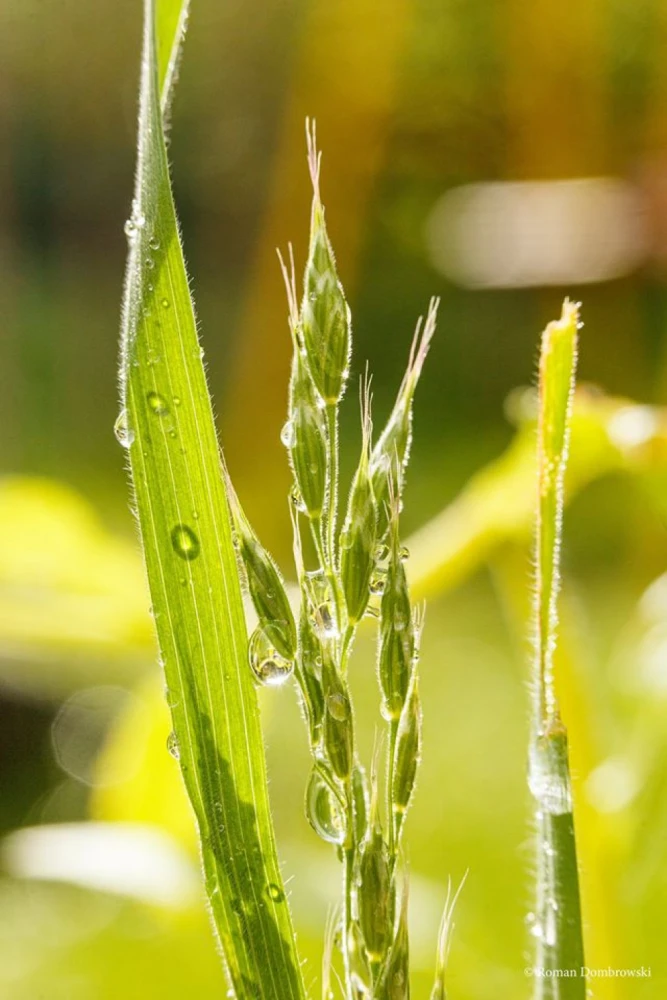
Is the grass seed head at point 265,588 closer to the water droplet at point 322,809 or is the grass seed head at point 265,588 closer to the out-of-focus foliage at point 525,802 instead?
the water droplet at point 322,809

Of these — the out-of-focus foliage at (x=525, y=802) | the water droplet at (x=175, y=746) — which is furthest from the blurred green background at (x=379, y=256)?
the water droplet at (x=175, y=746)

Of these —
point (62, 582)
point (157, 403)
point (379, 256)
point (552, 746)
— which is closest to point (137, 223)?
point (157, 403)

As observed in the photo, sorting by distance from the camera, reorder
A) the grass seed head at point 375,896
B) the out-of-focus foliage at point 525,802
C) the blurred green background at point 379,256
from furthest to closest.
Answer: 1. the blurred green background at point 379,256
2. the out-of-focus foliage at point 525,802
3. the grass seed head at point 375,896

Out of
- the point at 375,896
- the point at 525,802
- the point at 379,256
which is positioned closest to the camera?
the point at 375,896

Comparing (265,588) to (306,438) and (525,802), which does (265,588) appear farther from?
(525,802)

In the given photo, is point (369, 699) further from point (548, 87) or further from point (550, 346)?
point (548, 87)

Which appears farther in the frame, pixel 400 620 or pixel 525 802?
pixel 525 802
